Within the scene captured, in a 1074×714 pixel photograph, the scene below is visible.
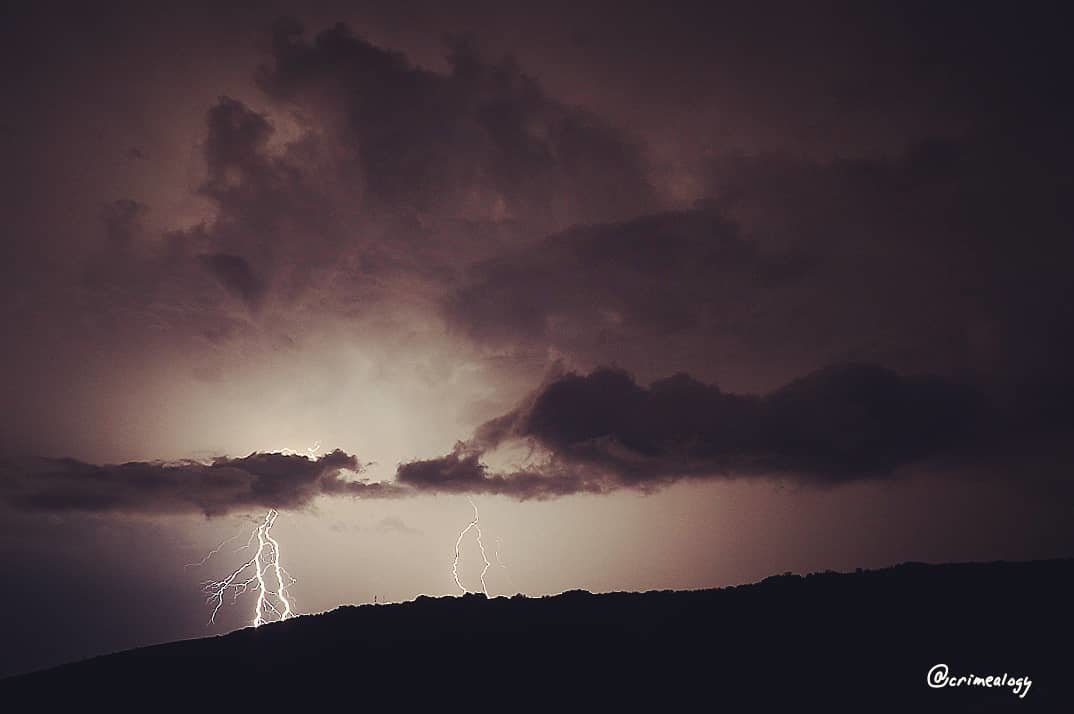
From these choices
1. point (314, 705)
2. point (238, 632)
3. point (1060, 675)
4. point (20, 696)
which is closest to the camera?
point (1060, 675)

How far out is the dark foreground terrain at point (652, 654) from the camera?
78.5 feet

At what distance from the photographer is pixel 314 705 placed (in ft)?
104

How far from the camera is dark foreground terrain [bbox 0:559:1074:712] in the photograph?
2394cm

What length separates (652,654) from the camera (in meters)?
30.5

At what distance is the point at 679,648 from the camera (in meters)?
30.5

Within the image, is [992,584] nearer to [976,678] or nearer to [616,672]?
[976,678]

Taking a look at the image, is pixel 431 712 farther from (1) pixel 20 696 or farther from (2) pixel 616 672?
(1) pixel 20 696

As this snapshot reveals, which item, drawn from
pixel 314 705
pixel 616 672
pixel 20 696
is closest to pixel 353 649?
pixel 314 705

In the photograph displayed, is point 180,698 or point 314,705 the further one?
point 180,698

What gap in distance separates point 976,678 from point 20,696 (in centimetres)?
4563

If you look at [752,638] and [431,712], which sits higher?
[752,638]

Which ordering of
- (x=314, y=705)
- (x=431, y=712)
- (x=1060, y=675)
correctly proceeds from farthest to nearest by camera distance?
(x=314, y=705)
(x=431, y=712)
(x=1060, y=675)

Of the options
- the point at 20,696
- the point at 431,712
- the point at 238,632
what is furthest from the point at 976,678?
the point at 20,696

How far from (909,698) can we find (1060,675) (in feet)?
13.5
